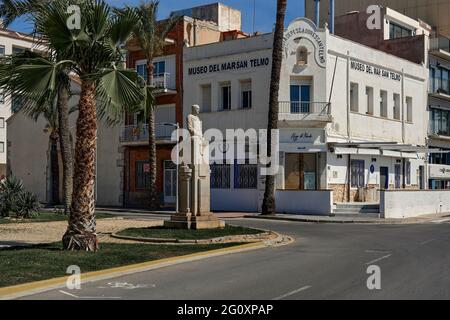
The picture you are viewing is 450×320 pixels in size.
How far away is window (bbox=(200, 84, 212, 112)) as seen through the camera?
3841 cm

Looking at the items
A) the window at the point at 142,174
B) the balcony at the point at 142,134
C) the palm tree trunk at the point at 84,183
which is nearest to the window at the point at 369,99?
the balcony at the point at 142,134

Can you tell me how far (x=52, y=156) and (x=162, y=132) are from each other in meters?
10.4

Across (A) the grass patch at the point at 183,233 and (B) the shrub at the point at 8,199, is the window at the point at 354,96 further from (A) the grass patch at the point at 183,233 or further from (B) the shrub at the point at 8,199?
(B) the shrub at the point at 8,199

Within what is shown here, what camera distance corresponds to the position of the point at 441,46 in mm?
46125

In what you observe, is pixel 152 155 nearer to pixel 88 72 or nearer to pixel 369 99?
pixel 369 99

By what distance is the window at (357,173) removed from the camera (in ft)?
120

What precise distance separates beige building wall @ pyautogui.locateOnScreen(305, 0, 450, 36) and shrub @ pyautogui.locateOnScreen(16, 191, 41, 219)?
34820 mm

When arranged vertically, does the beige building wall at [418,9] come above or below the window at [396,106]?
above

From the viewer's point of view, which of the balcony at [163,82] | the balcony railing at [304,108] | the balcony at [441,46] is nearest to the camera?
the balcony railing at [304,108]

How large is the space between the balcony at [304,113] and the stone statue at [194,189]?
1419 centimetres

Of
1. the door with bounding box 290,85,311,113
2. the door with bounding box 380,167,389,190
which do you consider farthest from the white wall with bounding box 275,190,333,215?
the door with bounding box 380,167,389,190

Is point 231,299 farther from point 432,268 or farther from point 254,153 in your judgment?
point 254,153

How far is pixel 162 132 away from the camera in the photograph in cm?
3981

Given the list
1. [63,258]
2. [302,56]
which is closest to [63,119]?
[302,56]
